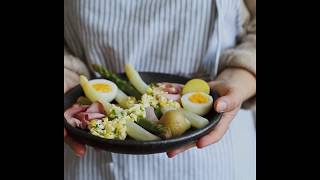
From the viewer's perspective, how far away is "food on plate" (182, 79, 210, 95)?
2.02 feet

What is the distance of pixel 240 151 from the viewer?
0.66 m

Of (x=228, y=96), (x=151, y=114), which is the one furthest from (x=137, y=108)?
(x=228, y=96)

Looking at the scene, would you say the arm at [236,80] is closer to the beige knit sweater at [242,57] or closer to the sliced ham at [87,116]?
the beige knit sweater at [242,57]

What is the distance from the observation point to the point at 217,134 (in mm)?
596

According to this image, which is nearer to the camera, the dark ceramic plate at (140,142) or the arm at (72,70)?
the dark ceramic plate at (140,142)

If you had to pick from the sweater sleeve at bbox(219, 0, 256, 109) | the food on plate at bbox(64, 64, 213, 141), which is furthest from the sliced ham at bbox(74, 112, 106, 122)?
the sweater sleeve at bbox(219, 0, 256, 109)

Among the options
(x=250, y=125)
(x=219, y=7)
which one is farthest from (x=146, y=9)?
(x=250, y=125)

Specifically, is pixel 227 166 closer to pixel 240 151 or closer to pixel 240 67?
pixel 240 151

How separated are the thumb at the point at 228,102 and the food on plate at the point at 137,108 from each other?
2 cm

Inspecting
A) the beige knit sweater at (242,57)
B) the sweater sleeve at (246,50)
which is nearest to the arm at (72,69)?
the beige knit sweater at (242,57)

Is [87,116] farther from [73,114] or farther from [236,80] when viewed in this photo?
[236,80]

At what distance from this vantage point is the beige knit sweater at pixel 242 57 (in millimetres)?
667
